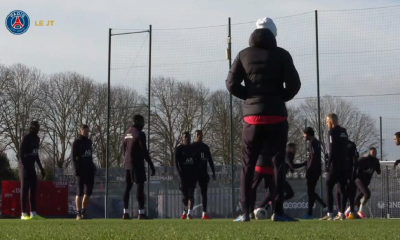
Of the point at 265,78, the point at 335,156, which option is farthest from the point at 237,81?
the point at 335,156

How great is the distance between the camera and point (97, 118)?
52219mm

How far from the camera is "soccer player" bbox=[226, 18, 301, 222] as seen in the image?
732 cm

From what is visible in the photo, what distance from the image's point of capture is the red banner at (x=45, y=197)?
90.6 ft

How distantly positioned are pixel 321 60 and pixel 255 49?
12.9 m

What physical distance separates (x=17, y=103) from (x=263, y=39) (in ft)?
155

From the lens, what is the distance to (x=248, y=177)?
756 cm

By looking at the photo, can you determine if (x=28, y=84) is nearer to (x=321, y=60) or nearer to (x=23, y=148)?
(x=321, y=60)

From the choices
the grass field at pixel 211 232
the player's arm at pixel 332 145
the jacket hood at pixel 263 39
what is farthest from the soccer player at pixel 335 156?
the grass field at pixel 211 232

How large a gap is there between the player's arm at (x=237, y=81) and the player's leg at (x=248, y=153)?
34cm

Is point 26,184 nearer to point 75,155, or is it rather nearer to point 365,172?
point 75,155

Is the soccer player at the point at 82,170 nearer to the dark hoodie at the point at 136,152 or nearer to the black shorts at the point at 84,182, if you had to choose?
the black shorts at the point at 84,182

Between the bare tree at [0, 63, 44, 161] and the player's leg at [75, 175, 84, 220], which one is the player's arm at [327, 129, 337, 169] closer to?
the player's leg at [75, 175, 84, 220]

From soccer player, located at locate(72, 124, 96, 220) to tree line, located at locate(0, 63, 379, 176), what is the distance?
1029cm

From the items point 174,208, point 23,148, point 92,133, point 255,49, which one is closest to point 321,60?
point 174,208
